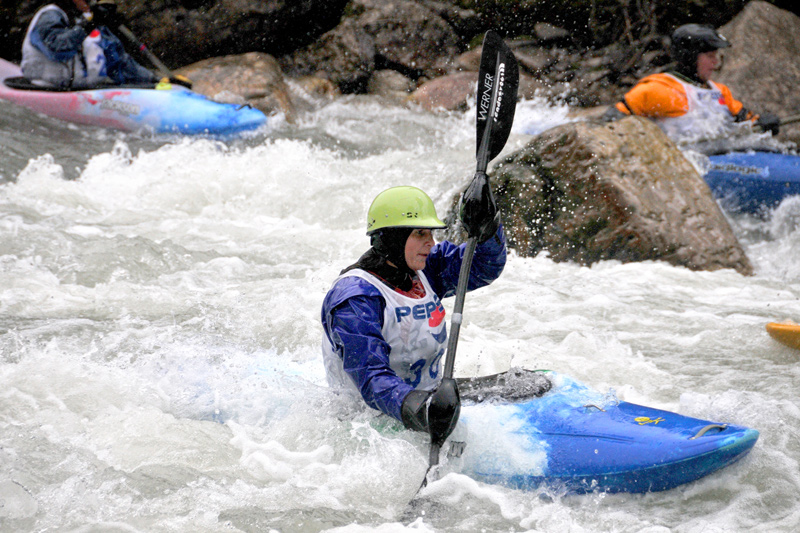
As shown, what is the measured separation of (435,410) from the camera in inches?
91.0

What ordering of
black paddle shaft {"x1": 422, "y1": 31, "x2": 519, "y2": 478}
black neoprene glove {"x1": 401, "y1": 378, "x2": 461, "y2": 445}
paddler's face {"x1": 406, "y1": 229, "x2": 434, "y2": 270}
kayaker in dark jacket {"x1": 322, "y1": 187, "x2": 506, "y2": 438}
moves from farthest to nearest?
black paddle shaft {"x1": 422, "y1": 31, "x2": 519, "y2": 478} → paddler's face {"x1": 406, "y1": 229, "x2": 434, "y2": 270} → kayaker in dark jacket {"x1": 322, "y1": 187, "x2": 506, "y2": 438} → black neoprene glove {"x1": 401, "y1": 378, "x2": 461, "y2": 445}

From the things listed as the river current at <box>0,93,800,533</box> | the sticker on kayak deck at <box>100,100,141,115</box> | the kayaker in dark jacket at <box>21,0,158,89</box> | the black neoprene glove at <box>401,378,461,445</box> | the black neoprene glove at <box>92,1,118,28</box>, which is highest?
the black neoprene glove at <box>92,1,118,28</box>

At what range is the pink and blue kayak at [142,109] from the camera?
843 centimetres

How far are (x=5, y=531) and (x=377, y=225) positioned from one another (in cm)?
156

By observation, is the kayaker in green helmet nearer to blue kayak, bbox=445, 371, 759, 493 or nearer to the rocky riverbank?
the rocky riverbank

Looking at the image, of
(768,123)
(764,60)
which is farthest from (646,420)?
(764,60)

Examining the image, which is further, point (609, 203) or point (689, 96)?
point (689, 96)

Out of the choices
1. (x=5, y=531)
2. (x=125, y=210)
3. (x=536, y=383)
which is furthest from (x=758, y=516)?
(x=125, y=210)

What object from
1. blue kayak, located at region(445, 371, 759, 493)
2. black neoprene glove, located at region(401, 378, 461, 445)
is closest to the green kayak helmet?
black neoprene glove, located at region(401, 378, 461, 445)

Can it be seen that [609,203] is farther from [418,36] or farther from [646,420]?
[418,36]

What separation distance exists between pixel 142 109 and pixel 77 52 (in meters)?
0.99

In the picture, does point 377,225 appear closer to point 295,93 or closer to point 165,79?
point 165,79

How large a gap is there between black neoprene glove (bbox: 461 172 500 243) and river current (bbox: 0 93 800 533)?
0.80m

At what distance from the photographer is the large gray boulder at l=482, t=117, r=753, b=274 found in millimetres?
5348
